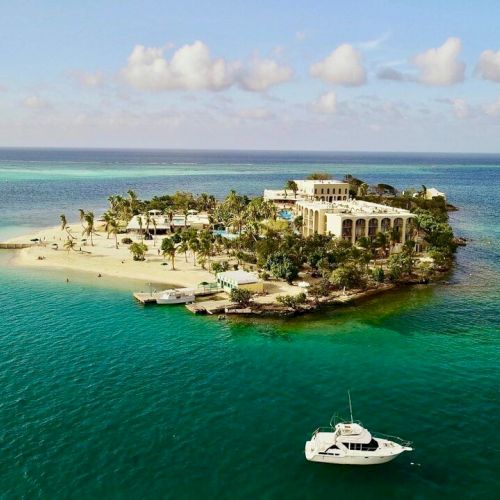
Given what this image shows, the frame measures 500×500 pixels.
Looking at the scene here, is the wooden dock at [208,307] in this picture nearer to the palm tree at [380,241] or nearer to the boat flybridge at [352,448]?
the boat flybridge at [352,448]

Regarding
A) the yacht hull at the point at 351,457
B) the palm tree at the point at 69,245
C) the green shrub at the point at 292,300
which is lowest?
the yacht hull at the point at 351,457

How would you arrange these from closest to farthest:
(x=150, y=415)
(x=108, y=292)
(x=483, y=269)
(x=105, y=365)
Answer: (x=150, y=415), (x=105, y=365), (x=108, y=292), (x=483, y=269)

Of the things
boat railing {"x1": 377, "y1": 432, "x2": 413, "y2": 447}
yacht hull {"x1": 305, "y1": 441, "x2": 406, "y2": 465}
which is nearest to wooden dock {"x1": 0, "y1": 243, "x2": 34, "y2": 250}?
yacht hull {"x1": 305, "y1": 441, "x2": 406, "y2": 465}

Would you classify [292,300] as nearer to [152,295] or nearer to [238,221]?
[152,295]

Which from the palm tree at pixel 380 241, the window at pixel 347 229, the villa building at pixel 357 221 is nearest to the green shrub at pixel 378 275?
the palm tree at pixel 380 241

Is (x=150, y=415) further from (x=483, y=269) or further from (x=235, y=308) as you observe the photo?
(x=483, y=269)

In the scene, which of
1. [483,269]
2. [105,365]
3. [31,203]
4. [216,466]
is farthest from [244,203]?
[216,466]
